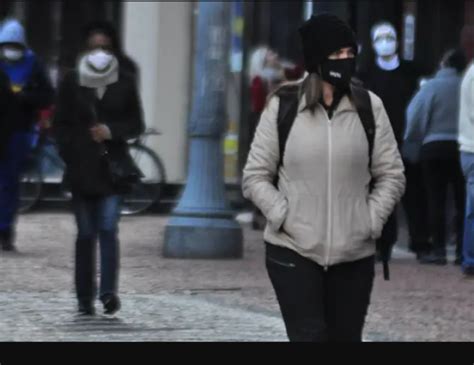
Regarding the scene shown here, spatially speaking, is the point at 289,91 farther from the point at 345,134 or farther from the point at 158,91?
the point at 158,91

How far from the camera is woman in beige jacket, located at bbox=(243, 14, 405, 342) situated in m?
6.47

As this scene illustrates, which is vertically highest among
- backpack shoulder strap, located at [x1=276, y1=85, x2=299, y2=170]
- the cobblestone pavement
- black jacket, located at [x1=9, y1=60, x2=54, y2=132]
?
backpack shoulder strap, located at [x1=276, y1=85, x2=299, y2=170]

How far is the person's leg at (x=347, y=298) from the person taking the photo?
21.4 ft

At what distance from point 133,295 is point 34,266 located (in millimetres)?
1876

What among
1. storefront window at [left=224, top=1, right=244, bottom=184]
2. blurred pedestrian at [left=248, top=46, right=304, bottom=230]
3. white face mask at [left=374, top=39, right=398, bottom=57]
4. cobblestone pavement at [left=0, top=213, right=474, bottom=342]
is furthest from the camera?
storefront window at [left=224, top=1, right=244, bottom=184]

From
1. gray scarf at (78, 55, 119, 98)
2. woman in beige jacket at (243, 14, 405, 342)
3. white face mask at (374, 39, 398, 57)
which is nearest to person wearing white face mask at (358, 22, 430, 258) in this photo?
white face mask at (374, 39, 398, 57)

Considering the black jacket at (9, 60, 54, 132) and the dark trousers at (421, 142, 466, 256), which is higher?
the black jacket at (9, 60, 54, 132)

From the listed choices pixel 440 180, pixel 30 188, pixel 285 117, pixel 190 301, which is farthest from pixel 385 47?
pixel 285 117

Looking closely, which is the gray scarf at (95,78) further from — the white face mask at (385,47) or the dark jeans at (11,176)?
the white face mask at (385,47)

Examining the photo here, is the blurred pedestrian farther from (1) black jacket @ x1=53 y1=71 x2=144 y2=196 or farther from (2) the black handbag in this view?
(2) the black handbag

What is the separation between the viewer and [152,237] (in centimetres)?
1598

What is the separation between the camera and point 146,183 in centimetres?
1877

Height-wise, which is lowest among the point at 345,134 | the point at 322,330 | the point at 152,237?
the point at 152,237
